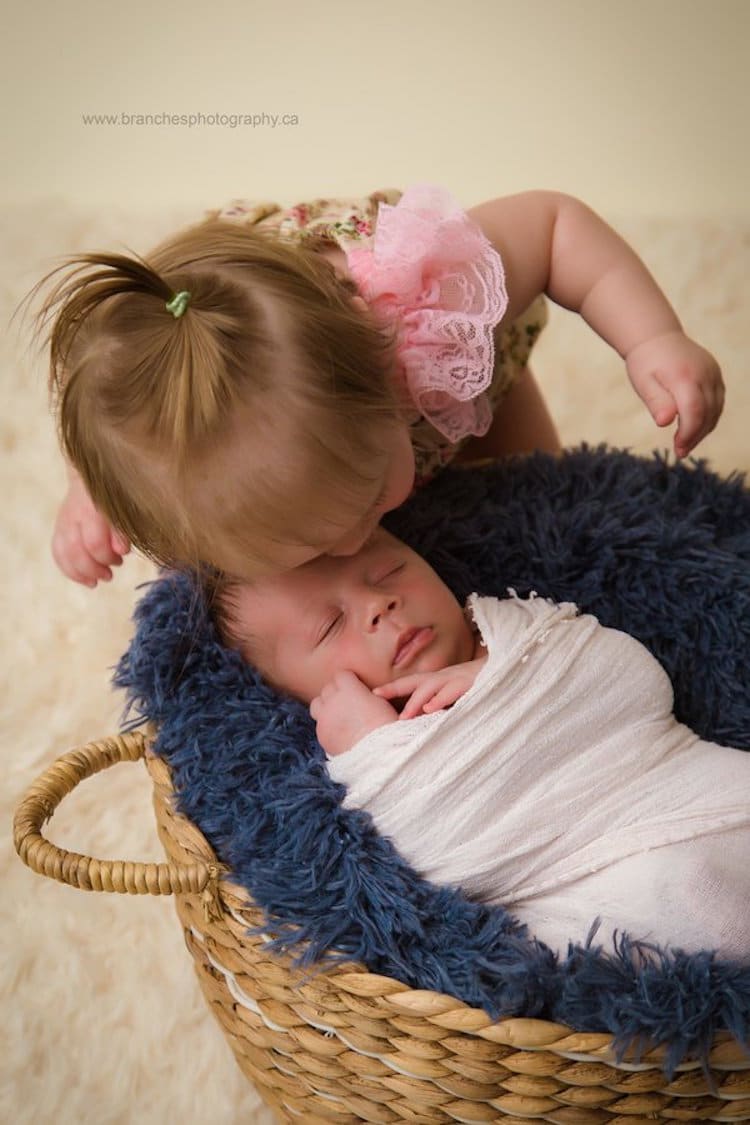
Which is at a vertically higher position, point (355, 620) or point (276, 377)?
point (276, 377)

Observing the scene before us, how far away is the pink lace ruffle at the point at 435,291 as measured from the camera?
1005 millimetres

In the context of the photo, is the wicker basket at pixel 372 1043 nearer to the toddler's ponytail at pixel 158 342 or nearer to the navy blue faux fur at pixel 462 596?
the navy blue faux fur at pixel 462 596

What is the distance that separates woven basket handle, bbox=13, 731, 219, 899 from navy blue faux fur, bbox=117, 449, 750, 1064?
0.04 meters

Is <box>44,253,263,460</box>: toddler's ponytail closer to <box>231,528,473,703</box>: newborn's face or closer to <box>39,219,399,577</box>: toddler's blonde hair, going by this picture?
<box>39,219,399,577</box>: toddler's blonde hair

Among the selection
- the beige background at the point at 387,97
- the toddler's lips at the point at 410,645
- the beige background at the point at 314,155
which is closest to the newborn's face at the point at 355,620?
the toddler's lips at the point at 410,645

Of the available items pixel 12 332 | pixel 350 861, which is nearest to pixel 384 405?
pixel 350 861

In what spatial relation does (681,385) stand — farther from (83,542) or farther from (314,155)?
(314,155)

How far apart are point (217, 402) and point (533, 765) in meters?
0.33

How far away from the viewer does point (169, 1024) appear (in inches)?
41.9

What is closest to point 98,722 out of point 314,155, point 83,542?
point 83,542

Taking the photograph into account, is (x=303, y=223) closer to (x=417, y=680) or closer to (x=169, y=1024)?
(x=417, y=680)

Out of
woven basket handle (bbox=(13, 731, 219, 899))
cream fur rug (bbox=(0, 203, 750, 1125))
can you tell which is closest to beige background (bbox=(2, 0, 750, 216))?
cream fur rug (bbox=(0, 203, 750, 1125))

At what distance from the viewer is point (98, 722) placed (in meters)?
1.35

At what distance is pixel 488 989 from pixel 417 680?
10.0 inches
